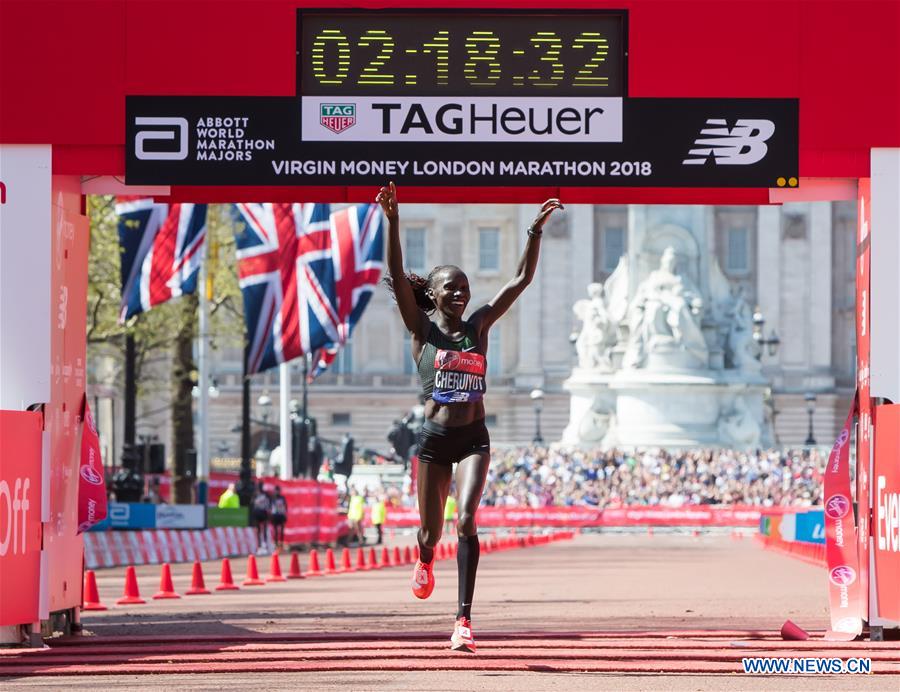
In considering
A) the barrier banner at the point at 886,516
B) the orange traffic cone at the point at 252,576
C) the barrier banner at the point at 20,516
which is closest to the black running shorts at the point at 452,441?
the barrier banner at the point at 20,516

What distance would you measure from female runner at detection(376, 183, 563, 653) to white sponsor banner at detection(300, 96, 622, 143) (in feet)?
4.29

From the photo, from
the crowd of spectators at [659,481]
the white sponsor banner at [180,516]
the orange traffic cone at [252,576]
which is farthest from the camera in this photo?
the crowd of spectators at [659,481]

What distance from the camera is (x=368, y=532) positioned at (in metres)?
63.5

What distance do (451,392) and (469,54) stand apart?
2703mm

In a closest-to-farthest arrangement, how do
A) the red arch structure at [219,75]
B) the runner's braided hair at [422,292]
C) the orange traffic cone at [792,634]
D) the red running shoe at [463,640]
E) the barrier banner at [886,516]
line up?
the red running shoe at [463,640] < the runner's braided hair at [422,292] < the orange traffic cone at [792,634] < the barrier banner at [886,516] < the red arch structure at [219,75]

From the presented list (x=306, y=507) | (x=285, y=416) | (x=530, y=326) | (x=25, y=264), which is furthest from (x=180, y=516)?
(x=530, y=326)

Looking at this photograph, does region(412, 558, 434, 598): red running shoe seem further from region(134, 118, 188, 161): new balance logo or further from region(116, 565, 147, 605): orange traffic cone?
region(116, 565, 147, 605): orange traffic cone

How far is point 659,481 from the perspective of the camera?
65.5 metres

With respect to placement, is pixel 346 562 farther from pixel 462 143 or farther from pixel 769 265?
pixel 769 265

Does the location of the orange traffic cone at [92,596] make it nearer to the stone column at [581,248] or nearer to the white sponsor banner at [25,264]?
the white sponsor banner at [25,264]

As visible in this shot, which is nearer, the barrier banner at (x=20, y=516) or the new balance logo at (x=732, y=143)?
the barrier banner at (x=20, y=516)

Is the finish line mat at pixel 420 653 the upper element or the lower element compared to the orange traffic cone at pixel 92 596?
upper

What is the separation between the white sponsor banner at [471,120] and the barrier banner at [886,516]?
2.68m

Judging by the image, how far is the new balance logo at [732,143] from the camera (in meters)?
13.8
